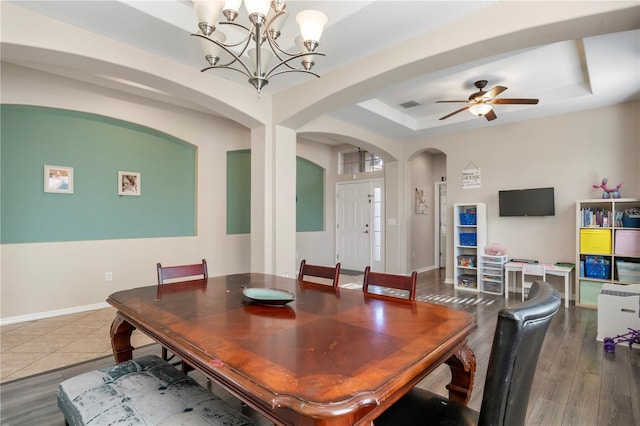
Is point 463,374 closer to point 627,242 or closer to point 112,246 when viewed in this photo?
point 627,242

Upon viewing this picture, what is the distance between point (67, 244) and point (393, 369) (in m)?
4.45

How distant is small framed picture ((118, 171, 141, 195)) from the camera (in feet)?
14.0

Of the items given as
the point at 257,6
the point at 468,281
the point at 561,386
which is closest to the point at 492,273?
the point at 468,281

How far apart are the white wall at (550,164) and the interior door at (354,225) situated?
1.86 metres

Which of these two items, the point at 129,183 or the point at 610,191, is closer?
the point at 610,191

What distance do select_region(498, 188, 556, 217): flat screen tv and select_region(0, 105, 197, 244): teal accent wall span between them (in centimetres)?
491

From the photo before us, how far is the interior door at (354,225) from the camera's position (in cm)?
697

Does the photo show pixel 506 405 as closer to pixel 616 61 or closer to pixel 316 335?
pixel 316 335

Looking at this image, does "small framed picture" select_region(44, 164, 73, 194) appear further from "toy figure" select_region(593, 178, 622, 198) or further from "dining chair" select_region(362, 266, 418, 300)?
"toy figure" select_region(593, 178, 622, 198)

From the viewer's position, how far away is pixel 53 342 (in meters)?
3.01

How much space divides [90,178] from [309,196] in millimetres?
4076

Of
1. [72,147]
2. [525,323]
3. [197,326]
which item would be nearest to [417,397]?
[525,323]

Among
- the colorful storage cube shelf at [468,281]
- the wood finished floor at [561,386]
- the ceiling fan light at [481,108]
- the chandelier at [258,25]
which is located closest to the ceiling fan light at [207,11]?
the chandelier at [258,25]

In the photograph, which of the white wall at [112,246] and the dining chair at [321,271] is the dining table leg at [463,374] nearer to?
the dining chair at [321,271]
